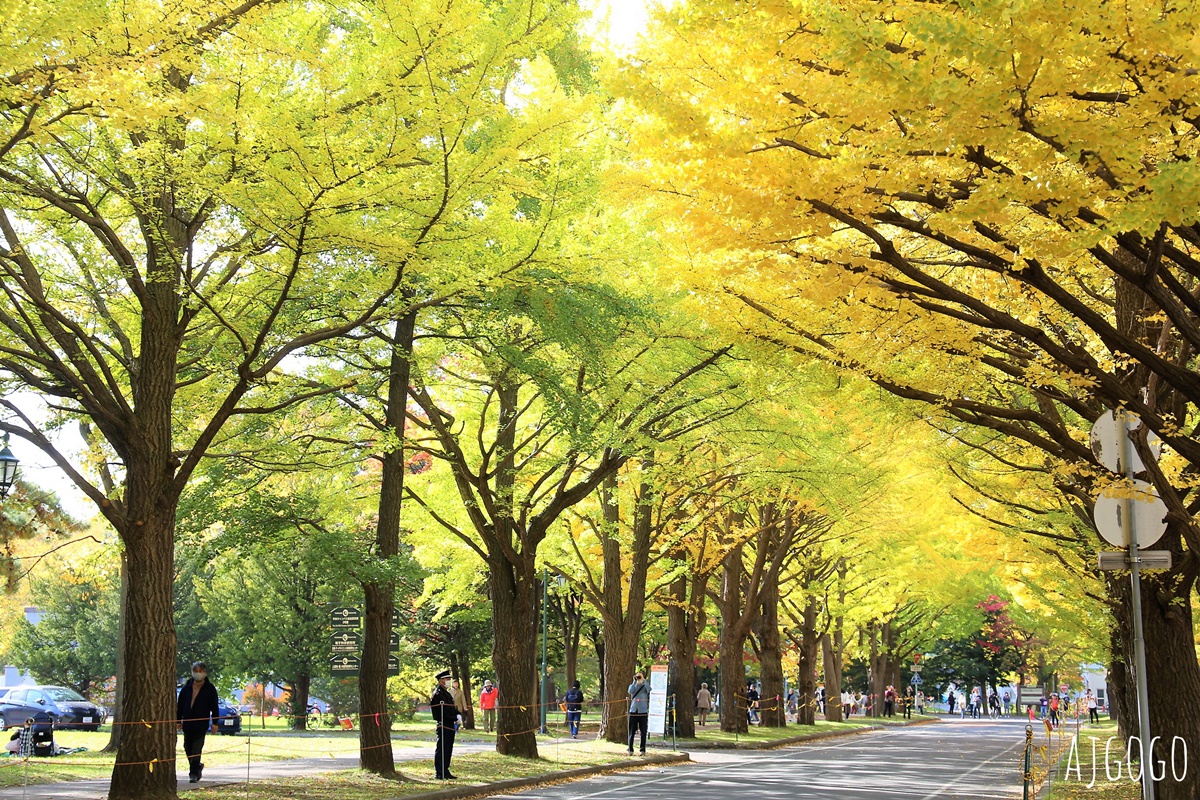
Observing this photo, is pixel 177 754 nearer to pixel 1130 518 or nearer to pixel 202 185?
pixel 202 185

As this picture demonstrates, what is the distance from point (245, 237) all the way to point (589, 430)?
5418mm

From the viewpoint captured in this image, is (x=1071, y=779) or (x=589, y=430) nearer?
(x=589, y=430)

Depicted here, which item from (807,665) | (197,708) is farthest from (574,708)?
(197,708)

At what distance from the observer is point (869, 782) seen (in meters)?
19.8

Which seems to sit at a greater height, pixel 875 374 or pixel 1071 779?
pixel 875 374

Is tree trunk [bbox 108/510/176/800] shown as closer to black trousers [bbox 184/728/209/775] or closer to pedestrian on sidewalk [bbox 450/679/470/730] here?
black trousers [bbox 184/728/209/775]

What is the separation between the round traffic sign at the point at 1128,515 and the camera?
8.94 m

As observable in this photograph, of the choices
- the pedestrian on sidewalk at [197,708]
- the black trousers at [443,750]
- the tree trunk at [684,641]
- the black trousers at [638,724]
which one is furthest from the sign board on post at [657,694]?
the pedestrian on sidewalk at [197,708]

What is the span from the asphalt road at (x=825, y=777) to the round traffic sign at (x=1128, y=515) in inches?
335

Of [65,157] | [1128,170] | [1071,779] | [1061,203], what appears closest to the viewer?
[1128,170]

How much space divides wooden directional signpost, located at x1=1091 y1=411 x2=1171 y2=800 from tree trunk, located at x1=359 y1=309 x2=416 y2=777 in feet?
32.0

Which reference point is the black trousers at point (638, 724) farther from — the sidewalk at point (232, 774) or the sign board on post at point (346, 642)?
the sign board on post at point (346, 642)

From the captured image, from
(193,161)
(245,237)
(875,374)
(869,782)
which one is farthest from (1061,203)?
(869,782)

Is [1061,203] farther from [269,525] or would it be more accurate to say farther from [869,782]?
[869,782]
